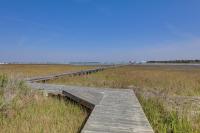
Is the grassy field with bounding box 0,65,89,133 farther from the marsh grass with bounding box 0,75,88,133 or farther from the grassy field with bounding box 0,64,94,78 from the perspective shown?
the grassy field with bounding box 0,64,94,78

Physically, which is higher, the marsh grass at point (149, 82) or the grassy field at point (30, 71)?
the grassy field at point (30, 71)

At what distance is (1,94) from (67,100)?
3234 mm

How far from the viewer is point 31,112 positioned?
320 inches

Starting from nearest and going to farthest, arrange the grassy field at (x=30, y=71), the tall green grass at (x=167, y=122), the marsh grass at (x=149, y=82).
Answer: the tall green grass at (x=167, y=122) < the marsh grass at (x=149, y=82) < the grassy field at (x=30, y=71)

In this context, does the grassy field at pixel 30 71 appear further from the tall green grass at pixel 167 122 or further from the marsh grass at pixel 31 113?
the tall green grass at pixel 167 122

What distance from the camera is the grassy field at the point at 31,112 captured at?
6477 millimetres

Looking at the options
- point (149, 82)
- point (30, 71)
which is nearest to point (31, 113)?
point (149, 82)

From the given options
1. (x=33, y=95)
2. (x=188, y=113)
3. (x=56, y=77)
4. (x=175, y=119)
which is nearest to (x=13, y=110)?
(x=33, y=95)

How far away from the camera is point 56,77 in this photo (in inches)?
783

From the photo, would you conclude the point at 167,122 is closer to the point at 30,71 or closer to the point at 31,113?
the point at 31,113

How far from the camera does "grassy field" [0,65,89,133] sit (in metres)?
6.48

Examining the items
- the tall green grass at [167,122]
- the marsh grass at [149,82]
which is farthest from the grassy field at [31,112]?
the marsh grass at [149,82]

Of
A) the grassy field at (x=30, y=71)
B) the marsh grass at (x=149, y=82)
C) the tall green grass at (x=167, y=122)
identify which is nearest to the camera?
the tall green grass at (x=167, y=122)

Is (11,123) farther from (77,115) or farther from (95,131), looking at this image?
(95,131)
